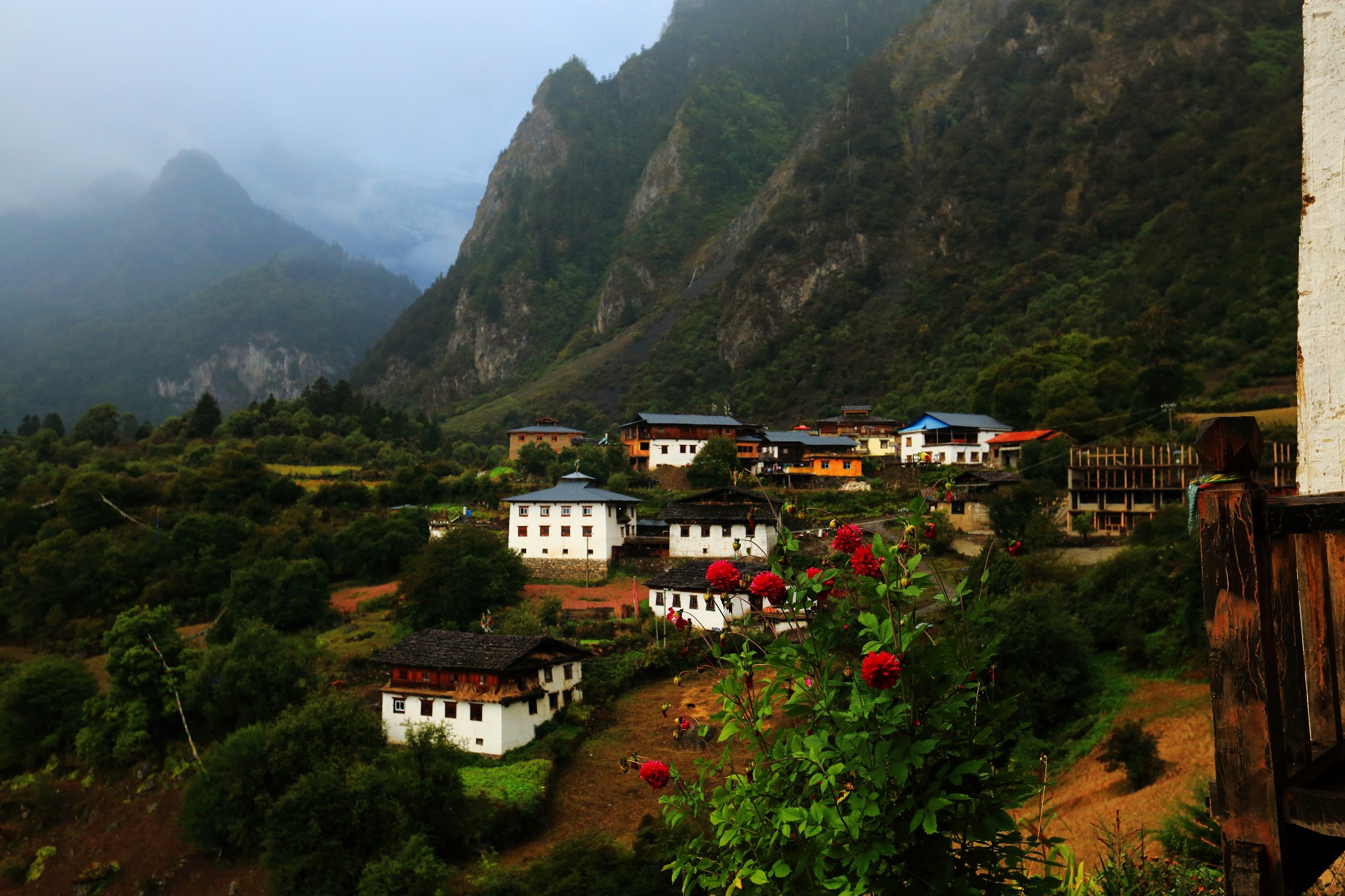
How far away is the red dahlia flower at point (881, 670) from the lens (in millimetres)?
2957

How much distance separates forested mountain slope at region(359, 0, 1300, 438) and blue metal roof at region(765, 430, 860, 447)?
10.7 meters

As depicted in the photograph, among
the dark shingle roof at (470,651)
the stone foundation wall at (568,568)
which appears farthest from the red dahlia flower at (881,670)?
the stone foundation wall at (568,568)

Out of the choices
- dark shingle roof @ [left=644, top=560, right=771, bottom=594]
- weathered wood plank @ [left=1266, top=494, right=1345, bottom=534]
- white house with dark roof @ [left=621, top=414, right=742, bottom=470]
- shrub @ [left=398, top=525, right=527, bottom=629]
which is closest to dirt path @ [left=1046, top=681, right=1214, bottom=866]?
dark shingle roof @ [left=644, top=560, right=771, bottom=594]

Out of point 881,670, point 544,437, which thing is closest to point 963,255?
point 544,437

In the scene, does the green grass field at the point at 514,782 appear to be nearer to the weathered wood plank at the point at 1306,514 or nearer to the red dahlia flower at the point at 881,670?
the red dahlia flower at the point at 881,670

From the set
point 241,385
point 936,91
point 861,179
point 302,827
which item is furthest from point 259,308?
point 302,827

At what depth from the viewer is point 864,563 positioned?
360cm

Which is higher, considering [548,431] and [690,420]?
[548,431]

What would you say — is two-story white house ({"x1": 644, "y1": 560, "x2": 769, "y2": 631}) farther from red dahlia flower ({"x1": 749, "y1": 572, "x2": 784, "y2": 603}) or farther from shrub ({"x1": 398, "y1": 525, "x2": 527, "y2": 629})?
red dahlia flower ({"x1": 749, "y1": 572, "x2": 784, "y2": 603})

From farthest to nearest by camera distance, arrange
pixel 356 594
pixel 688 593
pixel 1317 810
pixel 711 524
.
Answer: pixel 711 524, pixel 356 594, pixel 688 593, pixel 1317 810

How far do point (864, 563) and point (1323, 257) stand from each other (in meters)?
2.29

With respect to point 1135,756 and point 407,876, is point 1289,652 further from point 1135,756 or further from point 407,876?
point 407,876

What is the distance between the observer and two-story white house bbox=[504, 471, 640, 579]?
36.9 m

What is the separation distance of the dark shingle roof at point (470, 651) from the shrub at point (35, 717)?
37.2 feet
